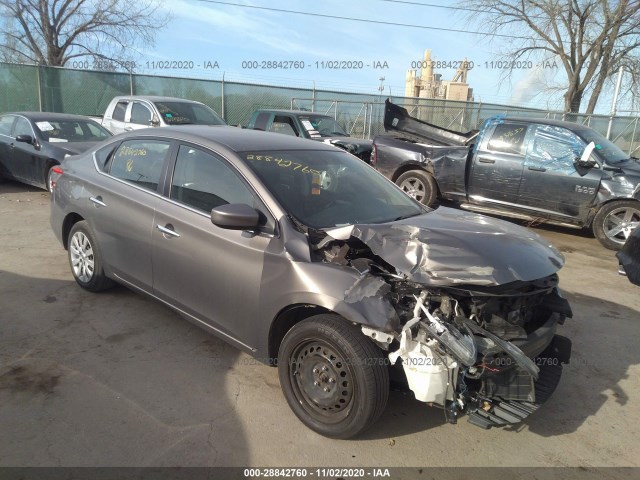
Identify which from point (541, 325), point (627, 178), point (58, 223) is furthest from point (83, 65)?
point (541, 325)

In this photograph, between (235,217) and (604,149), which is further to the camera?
(604,149)

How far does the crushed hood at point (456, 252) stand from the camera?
8.53ft

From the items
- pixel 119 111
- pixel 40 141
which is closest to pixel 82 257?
pixel 40 141

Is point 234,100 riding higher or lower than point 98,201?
higher

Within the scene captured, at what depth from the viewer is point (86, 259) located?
4.53m

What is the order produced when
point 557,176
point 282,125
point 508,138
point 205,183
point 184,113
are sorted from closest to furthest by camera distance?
point 205,183, point 557,176, point 508,138, point 184,113, point 282,125

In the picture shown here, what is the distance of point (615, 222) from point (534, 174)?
137 cm

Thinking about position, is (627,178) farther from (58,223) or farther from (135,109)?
(135,109)

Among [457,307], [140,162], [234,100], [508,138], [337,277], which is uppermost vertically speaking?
[234,100]

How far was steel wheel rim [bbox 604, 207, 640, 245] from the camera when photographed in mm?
7109

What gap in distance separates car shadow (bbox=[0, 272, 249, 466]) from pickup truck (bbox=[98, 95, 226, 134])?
6.61 meters

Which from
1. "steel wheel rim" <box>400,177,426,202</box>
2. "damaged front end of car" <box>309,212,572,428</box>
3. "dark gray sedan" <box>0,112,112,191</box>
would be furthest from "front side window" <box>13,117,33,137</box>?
"damaged front end of car" <box>309,212,572,428</box>

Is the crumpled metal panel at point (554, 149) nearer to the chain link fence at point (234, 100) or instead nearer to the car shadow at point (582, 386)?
the car shadow at point (582, 386)

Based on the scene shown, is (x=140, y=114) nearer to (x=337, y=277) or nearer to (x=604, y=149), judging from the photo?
(x=604, y=149)
